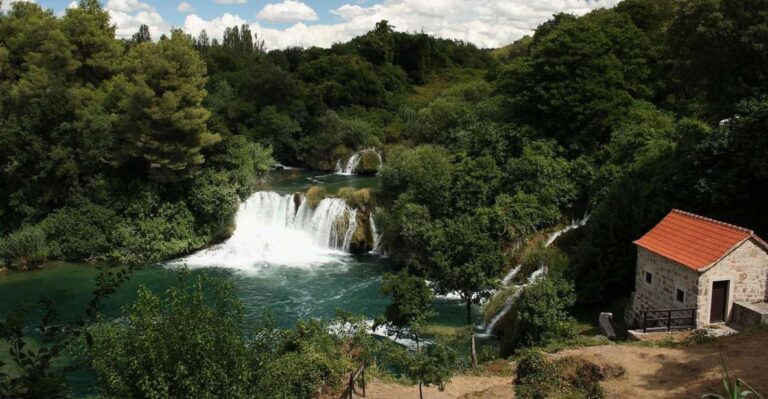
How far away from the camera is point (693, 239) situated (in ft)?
57.2

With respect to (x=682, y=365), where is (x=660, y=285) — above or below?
above

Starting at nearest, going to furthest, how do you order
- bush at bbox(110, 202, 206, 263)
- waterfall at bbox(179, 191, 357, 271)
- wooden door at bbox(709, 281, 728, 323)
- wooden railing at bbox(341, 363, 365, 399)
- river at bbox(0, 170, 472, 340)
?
wooden railing at bbox(341, 363, 365, 399)
wooden door at bbox(709, 281, 728, 323)
river at bbox(0, 170, 472, 340)
bush at bbox(110, 202, 206, 263)
waterfall at bbox(179, 191, 357, 271)

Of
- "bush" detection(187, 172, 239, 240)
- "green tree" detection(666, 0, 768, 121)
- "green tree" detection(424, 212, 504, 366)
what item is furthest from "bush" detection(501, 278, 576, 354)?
"bush" detection(187, 172, 239, 240)

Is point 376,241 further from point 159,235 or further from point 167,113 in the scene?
point 167,113

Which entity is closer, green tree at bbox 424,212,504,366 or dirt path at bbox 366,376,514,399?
dirt path at bbox 366,376,514,399

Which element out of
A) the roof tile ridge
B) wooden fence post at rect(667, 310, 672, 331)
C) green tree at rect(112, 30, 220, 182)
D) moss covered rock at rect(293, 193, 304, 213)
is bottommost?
wooden fence post at rect(667, 310, 672, 331)

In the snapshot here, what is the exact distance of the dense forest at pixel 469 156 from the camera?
19.7 metres

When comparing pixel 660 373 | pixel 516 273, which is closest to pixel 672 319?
pixel 660 373

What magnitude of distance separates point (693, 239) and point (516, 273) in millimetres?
8686

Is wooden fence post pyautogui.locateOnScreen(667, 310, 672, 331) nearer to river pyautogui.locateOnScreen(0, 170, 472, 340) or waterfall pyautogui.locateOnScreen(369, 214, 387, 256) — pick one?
river pyautogui.locateOnScreen(0, 170, 472, 340)

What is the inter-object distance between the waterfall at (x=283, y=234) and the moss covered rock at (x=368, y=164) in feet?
41.8

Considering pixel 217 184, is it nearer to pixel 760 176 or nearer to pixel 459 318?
pixel 459 318

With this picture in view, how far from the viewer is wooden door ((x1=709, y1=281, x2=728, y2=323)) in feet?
54.6

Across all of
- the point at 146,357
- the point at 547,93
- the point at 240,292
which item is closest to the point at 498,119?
the point at 547,93
